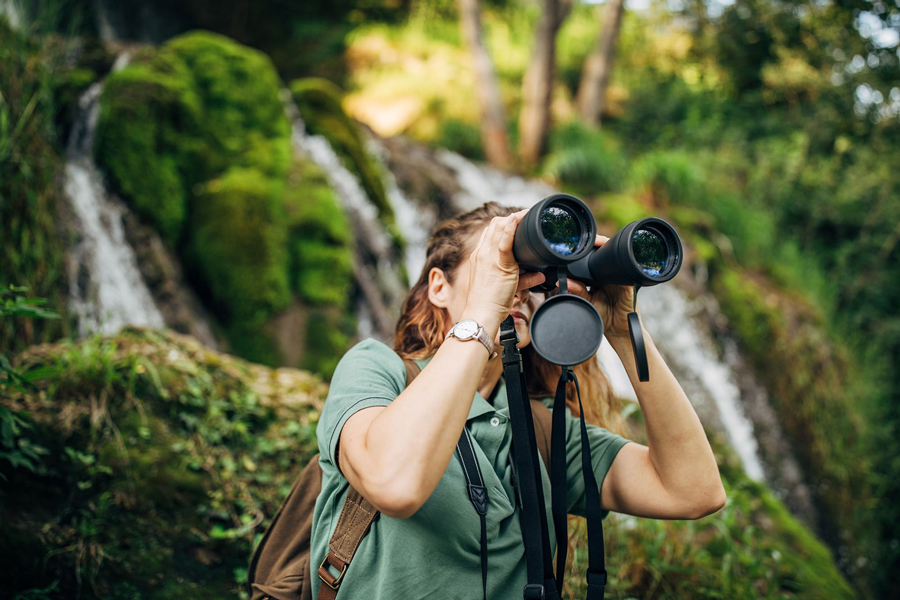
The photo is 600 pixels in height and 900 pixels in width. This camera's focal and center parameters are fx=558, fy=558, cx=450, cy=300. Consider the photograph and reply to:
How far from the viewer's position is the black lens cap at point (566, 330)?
1.30 metres

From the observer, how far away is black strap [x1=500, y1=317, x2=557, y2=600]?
4.74ft

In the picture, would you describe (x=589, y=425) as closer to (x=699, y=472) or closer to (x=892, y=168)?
(x=699, y=472)

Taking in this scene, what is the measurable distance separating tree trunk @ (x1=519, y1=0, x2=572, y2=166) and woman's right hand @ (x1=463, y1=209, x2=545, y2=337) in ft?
27.1

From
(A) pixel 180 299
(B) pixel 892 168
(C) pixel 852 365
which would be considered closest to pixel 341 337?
(A) pixel 180 299

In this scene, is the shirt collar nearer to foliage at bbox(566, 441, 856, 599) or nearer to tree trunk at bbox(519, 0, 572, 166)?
foliage at bbox(566, 441, 856, 599)

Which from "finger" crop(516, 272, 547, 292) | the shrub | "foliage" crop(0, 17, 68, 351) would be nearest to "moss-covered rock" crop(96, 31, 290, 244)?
"foliage" crop(0, 17, 68, 351)

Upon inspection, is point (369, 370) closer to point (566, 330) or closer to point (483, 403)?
point (483, 403)

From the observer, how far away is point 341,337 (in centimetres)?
457

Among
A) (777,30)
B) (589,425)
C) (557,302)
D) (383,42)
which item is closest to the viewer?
(557,302)

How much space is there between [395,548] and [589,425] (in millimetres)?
843

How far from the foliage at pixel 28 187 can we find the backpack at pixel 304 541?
2.12 metres

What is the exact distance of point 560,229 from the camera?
1.39 metres

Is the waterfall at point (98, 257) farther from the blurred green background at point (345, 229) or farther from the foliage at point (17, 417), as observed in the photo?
the foliage at point (17, 417)

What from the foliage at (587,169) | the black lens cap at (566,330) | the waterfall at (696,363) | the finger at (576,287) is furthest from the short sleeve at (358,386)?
the foliage at (587,169)
